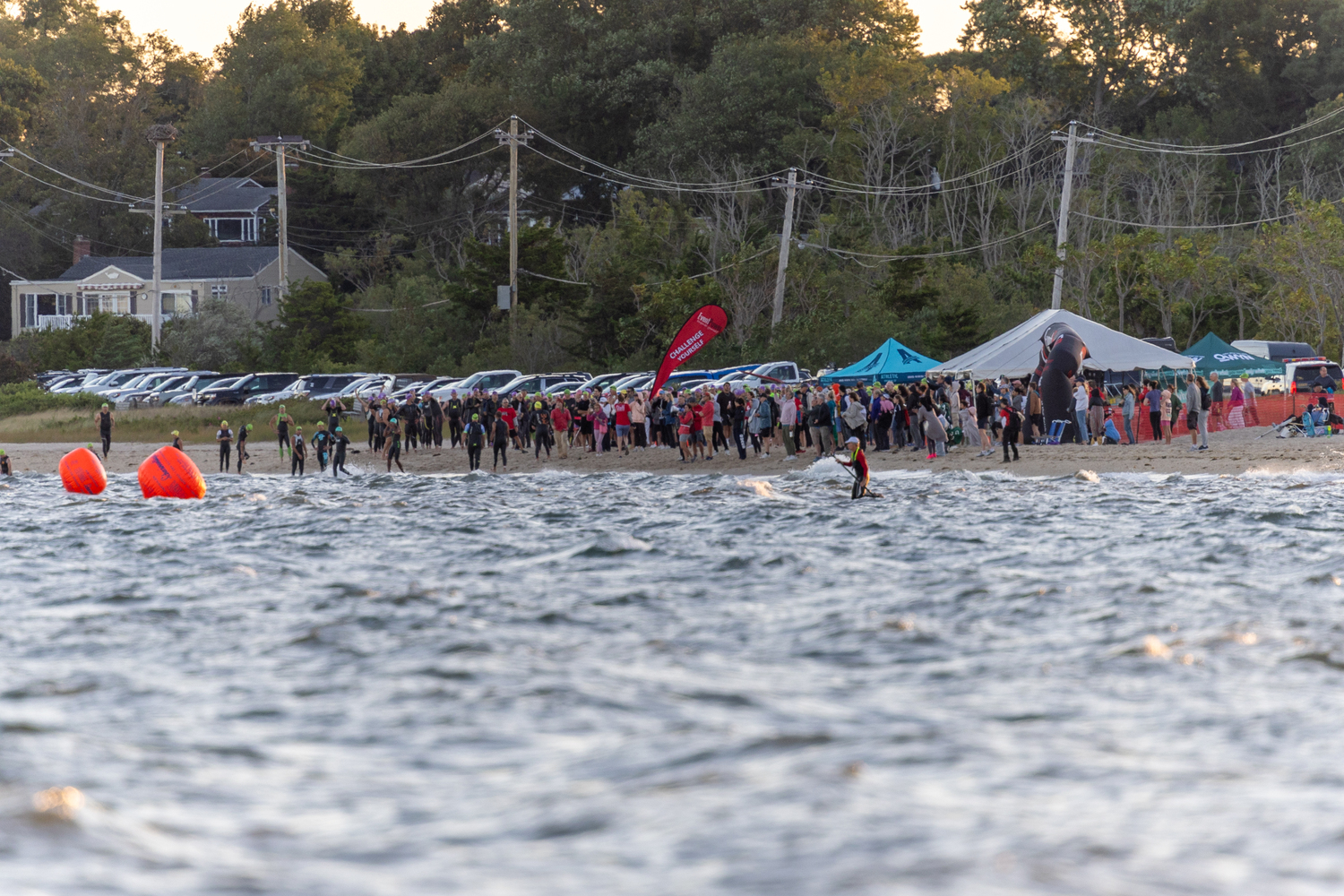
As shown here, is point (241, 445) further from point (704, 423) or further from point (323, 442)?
point (704, 423)

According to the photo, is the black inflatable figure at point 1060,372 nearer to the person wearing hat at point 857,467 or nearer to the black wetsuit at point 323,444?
the person wearing hat at point 857,467

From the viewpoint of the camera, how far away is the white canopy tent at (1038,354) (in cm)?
3142

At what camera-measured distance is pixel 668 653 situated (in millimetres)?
11125

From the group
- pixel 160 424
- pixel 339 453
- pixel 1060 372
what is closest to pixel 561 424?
pixel 339 453

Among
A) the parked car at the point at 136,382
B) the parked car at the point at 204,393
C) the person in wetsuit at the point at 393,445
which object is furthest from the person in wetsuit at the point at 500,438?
the parked car at the point at 136,382

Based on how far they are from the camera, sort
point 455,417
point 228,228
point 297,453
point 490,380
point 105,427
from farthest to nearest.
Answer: point 228,228 → point 490,380 → point 455,417 → point 105,427 → point 297,453

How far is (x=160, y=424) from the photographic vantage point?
42844mm

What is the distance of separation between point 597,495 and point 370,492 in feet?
14.8

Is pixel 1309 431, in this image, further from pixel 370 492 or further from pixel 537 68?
pixel 537 68

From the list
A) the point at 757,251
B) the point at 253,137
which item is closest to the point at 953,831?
the point at 757,251

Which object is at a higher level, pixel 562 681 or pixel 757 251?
pixel 757 251

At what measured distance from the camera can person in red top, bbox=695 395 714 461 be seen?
3103 centimetres

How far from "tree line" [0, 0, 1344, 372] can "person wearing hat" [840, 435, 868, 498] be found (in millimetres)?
22778

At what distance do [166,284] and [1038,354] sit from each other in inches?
2099
